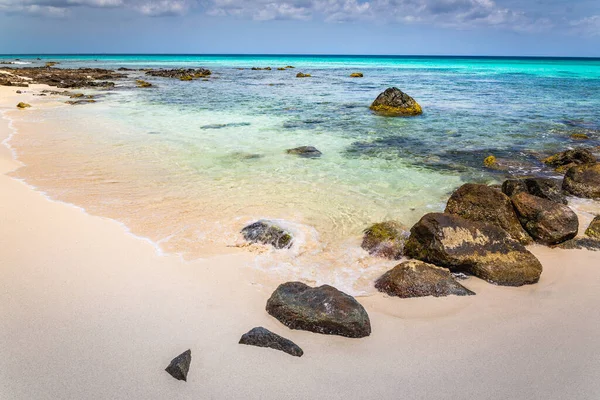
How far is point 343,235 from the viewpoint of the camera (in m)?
6.50

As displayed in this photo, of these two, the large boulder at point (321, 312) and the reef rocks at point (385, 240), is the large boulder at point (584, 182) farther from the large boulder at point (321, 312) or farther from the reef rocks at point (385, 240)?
the large boulder at point (321, 312)

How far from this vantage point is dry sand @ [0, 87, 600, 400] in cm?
338

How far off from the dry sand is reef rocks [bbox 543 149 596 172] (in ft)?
19.2

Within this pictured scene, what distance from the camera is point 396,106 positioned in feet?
65.3

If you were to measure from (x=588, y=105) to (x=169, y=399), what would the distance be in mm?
28721

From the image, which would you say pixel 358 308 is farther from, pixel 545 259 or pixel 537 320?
pixel 545 259

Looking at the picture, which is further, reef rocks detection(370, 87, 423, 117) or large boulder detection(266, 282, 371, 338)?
reef rocks detection(370, 87, 423, 117)

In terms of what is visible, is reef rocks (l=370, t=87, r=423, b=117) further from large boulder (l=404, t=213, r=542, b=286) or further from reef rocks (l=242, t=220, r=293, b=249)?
reef rocks (l=242, t=220, r=293, b=249)

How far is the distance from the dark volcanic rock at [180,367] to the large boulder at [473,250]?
139 inches

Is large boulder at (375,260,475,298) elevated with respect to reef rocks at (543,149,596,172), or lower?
lower

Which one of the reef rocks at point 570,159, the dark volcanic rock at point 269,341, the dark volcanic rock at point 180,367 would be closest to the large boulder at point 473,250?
the dark volcanic rock at point 269,341

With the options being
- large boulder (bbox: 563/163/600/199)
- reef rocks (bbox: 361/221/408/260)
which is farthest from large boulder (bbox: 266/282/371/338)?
large boulder (bbox: 563/163/600/199)

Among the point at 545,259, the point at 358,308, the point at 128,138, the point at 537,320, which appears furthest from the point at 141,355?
the point at 128,138

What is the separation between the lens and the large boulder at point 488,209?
6.37 meters
